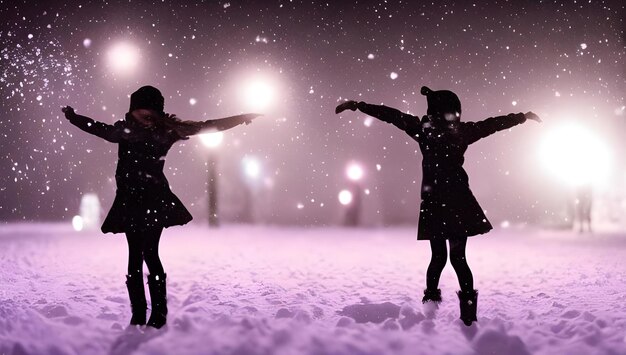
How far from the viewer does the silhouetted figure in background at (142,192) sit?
415cm

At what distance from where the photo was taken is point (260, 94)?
643 inches

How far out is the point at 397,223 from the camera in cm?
2447

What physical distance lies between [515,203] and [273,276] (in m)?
22.2

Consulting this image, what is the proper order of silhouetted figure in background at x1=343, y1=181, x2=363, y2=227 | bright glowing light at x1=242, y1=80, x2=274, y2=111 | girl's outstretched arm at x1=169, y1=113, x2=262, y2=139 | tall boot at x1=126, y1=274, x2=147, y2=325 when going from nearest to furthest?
1. tall boot at x1=126, y1=274, x2=147, y2=325
2. girl's outstretched arm at x1=169, y1=113, x2=262, y2=139
3. bright glowing light at x1=242, y1=80, x2=274, y2=111
4. silhouetted figure in background at x1=343, y1=181, x2=363, y2=227

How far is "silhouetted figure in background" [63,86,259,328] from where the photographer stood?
4148 mm

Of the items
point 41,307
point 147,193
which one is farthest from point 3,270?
point 147,193

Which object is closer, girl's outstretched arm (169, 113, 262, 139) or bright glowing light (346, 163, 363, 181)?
girl's outstretched arm (169, 113, 262, 139)

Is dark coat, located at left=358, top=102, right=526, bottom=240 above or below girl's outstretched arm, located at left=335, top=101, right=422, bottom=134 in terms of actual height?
below

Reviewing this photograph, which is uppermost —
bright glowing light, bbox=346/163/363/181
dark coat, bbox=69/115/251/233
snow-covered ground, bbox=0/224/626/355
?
bright glowing light, bbox=346/163/363/181

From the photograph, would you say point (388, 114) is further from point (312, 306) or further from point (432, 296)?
point (312, 306)

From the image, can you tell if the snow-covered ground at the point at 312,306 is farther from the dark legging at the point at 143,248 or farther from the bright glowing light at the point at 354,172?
the bright glowing light at the point at 354,172

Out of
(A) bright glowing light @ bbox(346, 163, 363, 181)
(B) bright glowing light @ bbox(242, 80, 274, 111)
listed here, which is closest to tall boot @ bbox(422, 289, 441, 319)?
(B) bright glowing light @ bbox(242, 80, 274, 111)

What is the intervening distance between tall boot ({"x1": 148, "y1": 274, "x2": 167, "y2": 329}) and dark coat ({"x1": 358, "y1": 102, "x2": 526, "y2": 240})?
2294mm

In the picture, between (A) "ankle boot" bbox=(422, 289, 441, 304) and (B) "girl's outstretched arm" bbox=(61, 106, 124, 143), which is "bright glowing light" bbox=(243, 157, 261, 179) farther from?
(B) "girl's outstretched arm" bbox=(61, 106, 124, 143)
